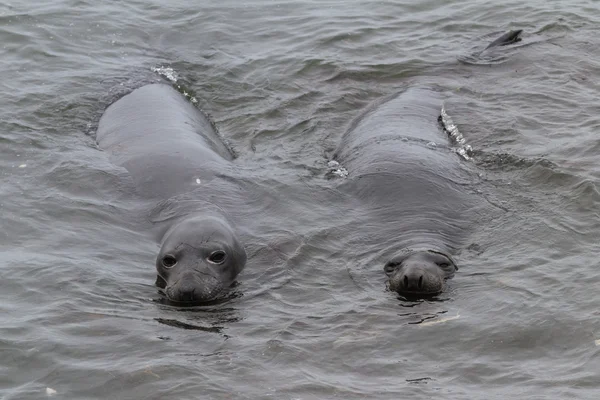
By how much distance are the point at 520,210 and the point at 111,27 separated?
9094 millimetres

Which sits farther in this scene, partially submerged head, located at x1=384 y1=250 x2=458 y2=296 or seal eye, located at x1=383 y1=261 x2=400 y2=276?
seal eye, located at x1=383 y1=261 x2=400 y2=276

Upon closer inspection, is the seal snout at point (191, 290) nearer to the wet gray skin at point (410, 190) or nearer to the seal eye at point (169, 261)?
the seal eye at point (169, 261)

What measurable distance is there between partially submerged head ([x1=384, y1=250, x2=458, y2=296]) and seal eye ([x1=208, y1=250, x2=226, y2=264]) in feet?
4.81

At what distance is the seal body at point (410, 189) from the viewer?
9.48 m

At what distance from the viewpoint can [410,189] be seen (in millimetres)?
10859

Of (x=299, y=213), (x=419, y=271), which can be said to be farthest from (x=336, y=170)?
(x=419, y=271)

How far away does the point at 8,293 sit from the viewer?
30.4 ft

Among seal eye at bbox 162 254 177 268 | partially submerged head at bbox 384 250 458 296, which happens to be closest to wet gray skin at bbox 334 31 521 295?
partially submerged head at bbox 384 250 458 296

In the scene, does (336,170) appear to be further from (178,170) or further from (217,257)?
→ (217,257)

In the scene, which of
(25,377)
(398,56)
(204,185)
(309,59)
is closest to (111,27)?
(309,59)

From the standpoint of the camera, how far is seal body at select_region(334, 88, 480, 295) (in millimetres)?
9484

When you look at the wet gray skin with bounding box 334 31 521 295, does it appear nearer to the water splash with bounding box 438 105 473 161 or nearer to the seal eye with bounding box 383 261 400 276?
the seal eye with bounding box 383 261 400 276

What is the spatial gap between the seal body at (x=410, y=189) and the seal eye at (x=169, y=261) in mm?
1894

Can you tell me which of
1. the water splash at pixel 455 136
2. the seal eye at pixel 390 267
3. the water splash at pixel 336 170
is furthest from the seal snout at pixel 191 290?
the water splash at pixel 455 136
